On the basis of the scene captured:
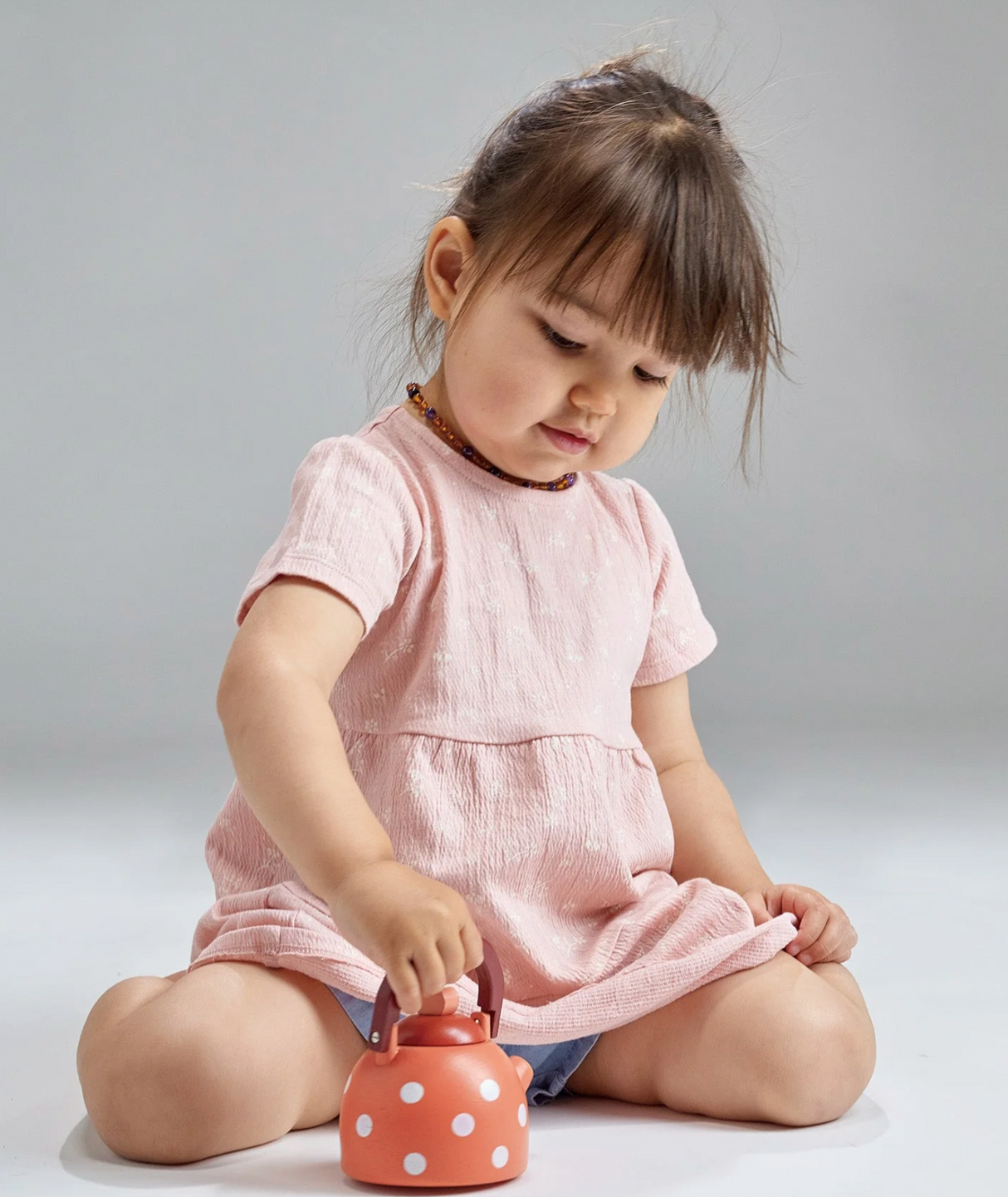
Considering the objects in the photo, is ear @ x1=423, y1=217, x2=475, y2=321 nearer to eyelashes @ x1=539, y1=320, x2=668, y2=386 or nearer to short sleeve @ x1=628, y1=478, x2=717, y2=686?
eyelashes @ x1=539, y1=320, x2=668, y2=386

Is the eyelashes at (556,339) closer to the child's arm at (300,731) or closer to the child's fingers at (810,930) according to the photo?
the child's arm at (300,731)

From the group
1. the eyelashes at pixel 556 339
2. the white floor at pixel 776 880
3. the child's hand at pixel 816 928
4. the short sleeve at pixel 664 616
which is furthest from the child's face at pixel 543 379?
the white floor at pixel 776 880

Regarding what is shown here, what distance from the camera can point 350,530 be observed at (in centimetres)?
99

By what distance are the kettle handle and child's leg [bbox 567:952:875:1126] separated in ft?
0.53

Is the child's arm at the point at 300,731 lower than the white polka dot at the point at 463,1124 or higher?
higher

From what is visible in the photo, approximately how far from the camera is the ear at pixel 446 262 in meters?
1.08

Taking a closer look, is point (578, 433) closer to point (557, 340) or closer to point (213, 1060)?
point (557, 340)

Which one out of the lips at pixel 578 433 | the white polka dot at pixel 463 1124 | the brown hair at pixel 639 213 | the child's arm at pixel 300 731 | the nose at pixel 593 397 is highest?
the brown hair at pixel 639 213

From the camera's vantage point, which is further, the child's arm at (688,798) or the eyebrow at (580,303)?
the child's arm at (688,798)

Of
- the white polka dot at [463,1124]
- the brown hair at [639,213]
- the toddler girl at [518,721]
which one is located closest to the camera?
the white polka dot at [463,1124]

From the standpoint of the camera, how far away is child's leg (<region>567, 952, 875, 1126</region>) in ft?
3.05

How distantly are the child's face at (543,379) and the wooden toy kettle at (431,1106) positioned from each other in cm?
36

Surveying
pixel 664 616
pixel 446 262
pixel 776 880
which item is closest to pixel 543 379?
pixel 446 262

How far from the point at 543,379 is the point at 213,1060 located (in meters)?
0.44
